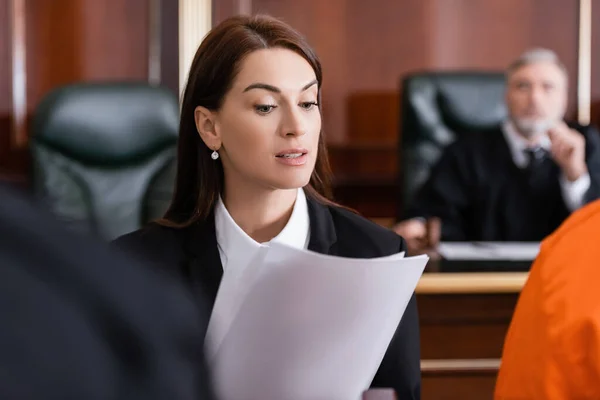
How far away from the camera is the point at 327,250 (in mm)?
1193

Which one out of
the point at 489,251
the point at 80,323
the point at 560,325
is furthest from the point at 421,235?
the point at 80,323

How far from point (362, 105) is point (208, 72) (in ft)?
9.48

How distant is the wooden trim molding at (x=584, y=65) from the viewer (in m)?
3.97

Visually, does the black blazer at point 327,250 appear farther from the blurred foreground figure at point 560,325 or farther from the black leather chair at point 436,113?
the black leather chair at point 436,113

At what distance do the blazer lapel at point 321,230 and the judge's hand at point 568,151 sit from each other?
1.66 m

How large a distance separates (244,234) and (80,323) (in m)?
0.86

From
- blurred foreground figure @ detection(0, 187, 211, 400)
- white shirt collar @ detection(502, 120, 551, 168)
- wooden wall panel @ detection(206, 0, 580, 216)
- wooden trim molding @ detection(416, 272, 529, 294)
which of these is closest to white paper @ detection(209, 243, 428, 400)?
blurred foreground figure @ detection(0, 187, 211, 400)

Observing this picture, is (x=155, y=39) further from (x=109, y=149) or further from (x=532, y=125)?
(x=532, y=125)

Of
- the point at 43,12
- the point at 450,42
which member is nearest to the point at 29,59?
the point at 43,12

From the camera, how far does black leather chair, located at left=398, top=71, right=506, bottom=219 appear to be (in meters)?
3.07

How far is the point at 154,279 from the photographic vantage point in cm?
34

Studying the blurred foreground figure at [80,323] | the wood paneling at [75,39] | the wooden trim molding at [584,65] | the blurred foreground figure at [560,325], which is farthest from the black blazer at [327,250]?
the wooden trim molding at [584,65]

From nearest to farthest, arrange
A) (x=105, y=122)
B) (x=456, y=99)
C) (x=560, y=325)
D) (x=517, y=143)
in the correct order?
(x=560, y=325) < (x=105, y=122) < (x=517, y=143) < (x=456, y=99)

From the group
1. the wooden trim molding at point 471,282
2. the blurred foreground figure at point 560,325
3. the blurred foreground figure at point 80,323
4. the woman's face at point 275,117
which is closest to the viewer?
the blurred foreground figure at point 80,323
